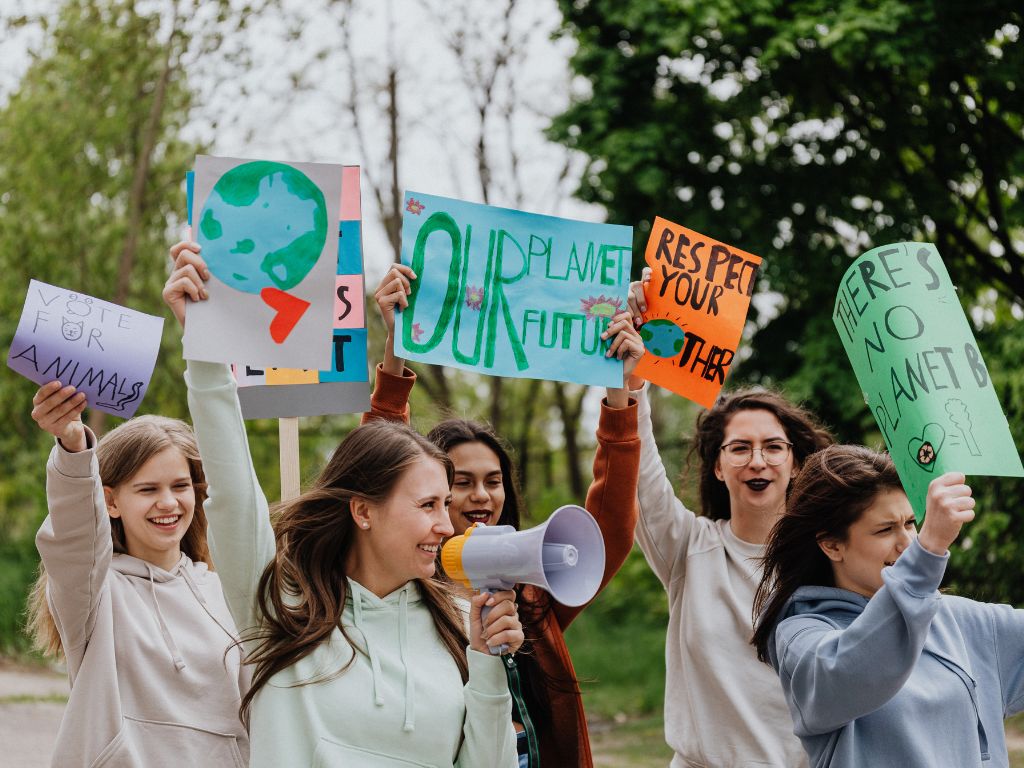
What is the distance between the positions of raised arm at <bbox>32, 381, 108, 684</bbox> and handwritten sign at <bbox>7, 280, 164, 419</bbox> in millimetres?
70

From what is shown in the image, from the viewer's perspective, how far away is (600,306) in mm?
3645

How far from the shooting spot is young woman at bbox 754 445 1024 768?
243 centimetres

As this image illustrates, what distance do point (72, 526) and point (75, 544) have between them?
0.20ft

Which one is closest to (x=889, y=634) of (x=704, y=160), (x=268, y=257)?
(x=268, y=257)

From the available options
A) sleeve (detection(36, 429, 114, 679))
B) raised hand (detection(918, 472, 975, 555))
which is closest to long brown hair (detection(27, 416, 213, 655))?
sleeve (detection(36, 429, 114, 679))

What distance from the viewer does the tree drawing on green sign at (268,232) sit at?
2975 mm

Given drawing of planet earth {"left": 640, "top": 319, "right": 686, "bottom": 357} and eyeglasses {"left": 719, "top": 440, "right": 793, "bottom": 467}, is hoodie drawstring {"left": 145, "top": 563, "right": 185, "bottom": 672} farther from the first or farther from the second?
eyeglasses {"left": 719, "top": 440, "right": 793, "bottom": 467}

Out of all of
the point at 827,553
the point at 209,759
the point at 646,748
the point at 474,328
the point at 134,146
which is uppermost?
the point at 134,146

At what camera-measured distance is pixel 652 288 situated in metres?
3.86

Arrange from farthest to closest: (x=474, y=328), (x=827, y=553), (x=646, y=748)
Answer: (x=646, y=748)
(x=474, y=328)
(x=827, y=553)

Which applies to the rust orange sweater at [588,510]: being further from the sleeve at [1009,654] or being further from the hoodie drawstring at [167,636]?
the sleeve at [1009,654]

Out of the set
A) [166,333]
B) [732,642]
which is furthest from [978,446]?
[166,333]

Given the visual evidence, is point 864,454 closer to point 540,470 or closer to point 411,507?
point 411,507

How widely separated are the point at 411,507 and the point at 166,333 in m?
12.8
